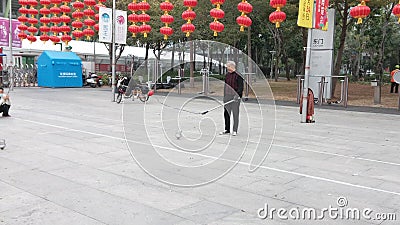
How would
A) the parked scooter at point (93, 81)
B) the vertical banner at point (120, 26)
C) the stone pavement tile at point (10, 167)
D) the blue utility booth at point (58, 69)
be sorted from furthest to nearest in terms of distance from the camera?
1. the parked scooter at point (93, 81)
2. the blue utility booth at point (58, 69)
3. the vertical banner at point (120, 26)
4. the stone pavement tile at point (10, 167)

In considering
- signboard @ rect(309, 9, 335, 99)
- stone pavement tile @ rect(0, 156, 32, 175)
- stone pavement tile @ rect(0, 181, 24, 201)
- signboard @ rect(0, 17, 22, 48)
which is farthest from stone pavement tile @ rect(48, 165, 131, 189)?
signboard @ rect(0, 17, 22, 48)

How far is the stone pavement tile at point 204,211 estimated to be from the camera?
13.9 ft

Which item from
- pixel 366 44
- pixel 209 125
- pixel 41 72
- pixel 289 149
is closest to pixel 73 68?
pixel 41 72

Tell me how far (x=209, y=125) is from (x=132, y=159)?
169 inches

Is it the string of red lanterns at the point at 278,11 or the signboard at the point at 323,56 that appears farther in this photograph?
the signboard at the point at 323,56

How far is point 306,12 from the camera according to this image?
38.9 feet

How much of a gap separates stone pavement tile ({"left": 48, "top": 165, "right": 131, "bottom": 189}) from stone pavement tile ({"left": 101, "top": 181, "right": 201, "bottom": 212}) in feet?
0.65

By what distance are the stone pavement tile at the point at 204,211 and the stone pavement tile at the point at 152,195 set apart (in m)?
0.11

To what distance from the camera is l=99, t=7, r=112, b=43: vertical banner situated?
16.9 meters

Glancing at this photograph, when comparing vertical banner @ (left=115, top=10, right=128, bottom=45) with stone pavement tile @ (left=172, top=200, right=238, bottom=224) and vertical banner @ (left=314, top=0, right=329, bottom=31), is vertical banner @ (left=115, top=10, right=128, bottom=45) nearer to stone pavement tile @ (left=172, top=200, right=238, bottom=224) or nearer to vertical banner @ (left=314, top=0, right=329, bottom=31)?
vertical banner @ (left=314, top=0, right=329, bottom=31)

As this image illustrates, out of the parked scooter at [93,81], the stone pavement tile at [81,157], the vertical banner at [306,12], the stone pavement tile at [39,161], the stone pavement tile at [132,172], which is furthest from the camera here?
the parked scooter at [93,81]

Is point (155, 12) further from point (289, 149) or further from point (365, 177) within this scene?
point (365, 177)

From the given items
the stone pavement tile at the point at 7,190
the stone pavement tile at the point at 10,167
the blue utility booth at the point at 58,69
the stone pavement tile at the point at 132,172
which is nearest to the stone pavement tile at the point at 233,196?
the stone pavement tile at the point at 132,172

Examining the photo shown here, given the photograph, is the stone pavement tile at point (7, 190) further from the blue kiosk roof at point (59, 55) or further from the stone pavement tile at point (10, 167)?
the blue kiosk roof at point (59, 55)
